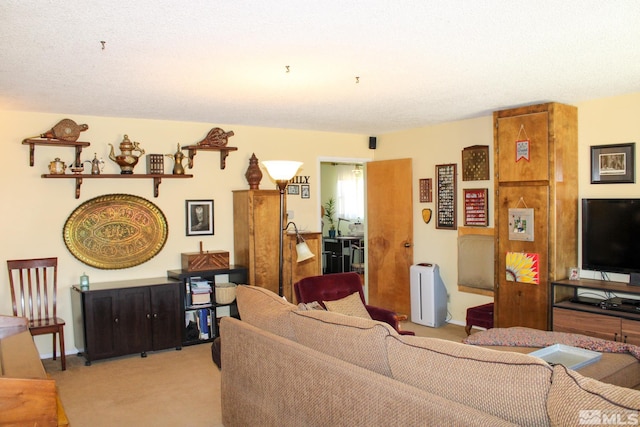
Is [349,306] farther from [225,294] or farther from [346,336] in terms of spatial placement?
[346,336]

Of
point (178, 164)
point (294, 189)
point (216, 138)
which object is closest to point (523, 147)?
point (294, 189)

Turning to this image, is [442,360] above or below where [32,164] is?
below

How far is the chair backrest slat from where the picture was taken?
5055 mm

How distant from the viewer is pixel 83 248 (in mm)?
5426

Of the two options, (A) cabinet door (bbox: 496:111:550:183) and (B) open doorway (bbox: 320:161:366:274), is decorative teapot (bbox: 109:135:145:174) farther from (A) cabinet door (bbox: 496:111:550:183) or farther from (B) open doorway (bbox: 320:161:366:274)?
(B) open doorway (bbox: 320:161:366:274)

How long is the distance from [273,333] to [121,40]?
1773mm

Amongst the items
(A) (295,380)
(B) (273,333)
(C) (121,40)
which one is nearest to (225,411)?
(B) (273,333)

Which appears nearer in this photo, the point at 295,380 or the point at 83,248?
the point at 295,380

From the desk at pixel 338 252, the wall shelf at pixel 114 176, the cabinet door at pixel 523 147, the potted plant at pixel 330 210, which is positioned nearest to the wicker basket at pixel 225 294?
the wall shelf at pixel 114 176

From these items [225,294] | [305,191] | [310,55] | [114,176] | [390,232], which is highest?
[310,55]

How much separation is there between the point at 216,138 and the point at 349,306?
103 inches

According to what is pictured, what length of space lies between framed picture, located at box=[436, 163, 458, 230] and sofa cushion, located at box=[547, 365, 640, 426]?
15.6 feet

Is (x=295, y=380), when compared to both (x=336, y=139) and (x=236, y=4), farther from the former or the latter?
(x=336, y=139)

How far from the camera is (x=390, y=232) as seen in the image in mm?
7000
